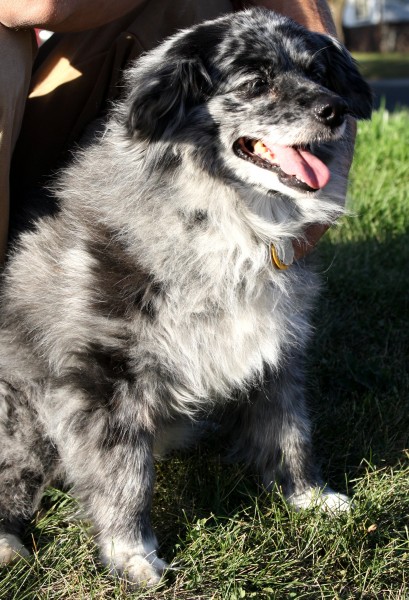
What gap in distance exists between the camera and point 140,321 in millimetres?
2770

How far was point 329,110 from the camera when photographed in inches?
108

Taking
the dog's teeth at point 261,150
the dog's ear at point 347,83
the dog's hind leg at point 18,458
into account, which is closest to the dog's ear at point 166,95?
the dog's teeth at point 261,150

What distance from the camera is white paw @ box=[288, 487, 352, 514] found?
2877 mm

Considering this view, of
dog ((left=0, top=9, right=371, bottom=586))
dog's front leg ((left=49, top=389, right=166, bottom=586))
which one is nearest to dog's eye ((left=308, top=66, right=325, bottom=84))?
dog ((left=0, top=9, right=371, bottom=586))

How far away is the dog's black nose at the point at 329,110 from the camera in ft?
8.96

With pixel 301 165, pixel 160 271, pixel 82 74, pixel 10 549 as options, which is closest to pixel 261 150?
pixel 301 165

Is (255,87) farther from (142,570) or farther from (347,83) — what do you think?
(142,570)

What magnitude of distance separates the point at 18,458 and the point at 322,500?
109 centimetres

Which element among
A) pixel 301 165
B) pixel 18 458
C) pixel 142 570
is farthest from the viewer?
pixel 18 458

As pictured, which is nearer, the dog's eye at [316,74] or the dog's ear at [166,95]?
the dog's ear at [166,95]

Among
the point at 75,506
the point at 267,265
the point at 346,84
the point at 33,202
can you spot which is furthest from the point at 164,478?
the point at 346,84

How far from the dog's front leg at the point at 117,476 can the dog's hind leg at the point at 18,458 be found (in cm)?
23

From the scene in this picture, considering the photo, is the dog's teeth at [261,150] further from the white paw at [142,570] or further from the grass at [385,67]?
the grass at [385,67]

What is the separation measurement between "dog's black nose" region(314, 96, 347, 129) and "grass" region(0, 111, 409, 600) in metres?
1.30
